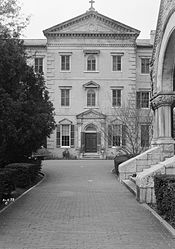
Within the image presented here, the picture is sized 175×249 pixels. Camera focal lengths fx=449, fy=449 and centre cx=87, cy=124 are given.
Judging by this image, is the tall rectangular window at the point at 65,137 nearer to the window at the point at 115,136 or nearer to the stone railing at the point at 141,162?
the window at the point at 115,136

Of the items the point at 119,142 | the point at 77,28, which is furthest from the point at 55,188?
the point at 77,28

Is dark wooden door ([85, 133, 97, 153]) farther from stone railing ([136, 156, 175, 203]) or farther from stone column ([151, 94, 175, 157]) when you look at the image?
stone railing ([136, 156, 175, 203])

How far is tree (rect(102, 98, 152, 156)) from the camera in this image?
114 ft

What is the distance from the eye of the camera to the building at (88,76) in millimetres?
48000

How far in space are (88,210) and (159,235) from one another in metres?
3.60

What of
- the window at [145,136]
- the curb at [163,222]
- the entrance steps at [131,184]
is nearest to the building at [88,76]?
the window at [145,136]

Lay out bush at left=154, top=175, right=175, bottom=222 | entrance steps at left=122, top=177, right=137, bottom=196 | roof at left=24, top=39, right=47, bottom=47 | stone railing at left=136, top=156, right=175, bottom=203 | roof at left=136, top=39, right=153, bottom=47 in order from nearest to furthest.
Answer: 1. bush at left=154, top=175, right=175, bottom=222
2. stone railing at left=136, top=156, right=175, bottom=203
3. entrance steps at left=122, top=177, right=137, bottom=196
4. roof at left=24, top=39, right=47, bottom=47
5. roof at left=136, top=39, right=153, bottom=47

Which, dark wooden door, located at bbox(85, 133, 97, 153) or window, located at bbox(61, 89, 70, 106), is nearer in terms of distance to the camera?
dark wooden door, located at bbox(85, 133, 97, 153)

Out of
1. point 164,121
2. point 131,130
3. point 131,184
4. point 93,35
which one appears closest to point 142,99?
point 93,35

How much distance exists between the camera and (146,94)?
49844mm

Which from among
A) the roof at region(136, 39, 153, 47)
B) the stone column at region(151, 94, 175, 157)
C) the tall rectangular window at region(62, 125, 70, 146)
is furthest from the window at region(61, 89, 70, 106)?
the stone column at region(151, 94, 175, 157)

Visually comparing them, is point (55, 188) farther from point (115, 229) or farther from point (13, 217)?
point (115, 229)

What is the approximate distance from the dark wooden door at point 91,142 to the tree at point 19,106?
79.7 feet

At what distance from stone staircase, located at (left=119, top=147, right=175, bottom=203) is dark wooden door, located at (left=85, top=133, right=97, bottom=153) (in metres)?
27.5
